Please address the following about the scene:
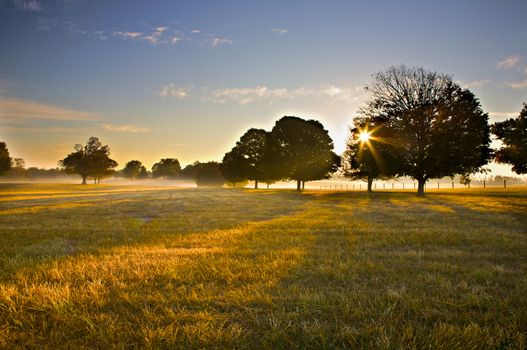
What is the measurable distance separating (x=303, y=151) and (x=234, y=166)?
2209 centimetres

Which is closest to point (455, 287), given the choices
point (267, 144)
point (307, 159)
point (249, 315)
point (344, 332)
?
point (344, 332)

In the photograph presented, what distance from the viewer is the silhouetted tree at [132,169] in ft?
518

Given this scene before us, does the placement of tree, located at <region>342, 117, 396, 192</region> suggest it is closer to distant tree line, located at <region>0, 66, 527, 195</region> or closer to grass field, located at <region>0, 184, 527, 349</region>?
distant tree line, located at <region>0, 66, 527, 195</region>

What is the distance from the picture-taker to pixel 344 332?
3.21 meters

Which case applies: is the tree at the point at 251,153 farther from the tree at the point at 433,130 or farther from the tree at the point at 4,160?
the tree at the point at 4,160

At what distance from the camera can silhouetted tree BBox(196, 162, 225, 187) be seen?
102750mm

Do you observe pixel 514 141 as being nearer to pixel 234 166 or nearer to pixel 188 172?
pixel 234 166

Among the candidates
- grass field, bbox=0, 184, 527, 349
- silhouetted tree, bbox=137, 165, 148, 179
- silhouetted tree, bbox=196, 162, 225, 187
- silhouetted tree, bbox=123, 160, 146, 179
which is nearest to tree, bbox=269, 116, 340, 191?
grass field, bbox=0, 184, 527, 349

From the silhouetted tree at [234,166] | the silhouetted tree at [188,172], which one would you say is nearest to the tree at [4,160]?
the silhouetted tree at [234,166]

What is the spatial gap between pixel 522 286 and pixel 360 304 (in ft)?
10.0

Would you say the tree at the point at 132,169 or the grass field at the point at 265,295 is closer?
the grass field at the point at 265,295

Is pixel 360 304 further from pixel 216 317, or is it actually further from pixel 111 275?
pixel 111 275

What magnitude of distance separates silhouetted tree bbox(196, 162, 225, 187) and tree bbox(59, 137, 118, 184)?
29791mm

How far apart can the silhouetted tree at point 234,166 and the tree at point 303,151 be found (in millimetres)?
14560
